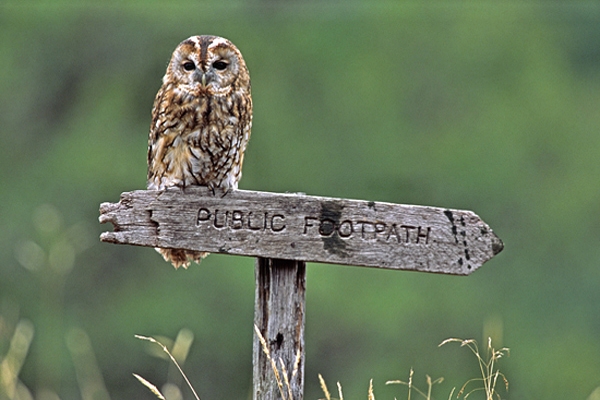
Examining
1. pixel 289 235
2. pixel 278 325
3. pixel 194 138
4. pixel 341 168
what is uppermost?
pixel 194 138

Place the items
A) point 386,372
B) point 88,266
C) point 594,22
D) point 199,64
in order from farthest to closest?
point 594,22 → point 88,266 → point 386,372 → point 199,64

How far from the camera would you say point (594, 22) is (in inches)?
465

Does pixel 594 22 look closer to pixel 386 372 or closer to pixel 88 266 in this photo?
pixel 386 372

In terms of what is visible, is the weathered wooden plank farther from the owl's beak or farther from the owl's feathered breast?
the owl's beak

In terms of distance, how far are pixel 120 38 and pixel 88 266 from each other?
9.06 feet

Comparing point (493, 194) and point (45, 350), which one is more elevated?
point (493, 194)

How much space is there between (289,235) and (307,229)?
0.17ft

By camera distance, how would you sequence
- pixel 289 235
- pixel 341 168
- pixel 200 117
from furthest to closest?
pixel 341 168
pixel 200 117
pixel 289 235

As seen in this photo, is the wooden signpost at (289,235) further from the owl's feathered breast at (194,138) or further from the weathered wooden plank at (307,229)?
the owl's feathered breast at (194,138)

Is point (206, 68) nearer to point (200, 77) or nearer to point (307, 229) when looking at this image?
point (200, 77)

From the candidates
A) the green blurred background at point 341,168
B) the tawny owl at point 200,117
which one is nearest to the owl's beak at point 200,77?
the tawny owl at point 200,117

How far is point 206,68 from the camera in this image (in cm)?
314

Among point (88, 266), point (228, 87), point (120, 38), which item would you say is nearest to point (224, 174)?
point (228, 87)

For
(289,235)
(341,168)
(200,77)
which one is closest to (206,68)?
(200,77)
